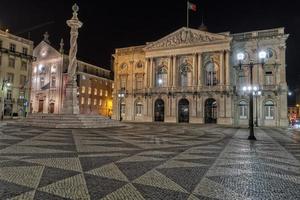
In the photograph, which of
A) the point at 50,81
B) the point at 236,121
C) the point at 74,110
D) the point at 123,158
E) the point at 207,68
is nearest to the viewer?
the point at 123,158

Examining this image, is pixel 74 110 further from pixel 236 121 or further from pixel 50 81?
pixel 50 81

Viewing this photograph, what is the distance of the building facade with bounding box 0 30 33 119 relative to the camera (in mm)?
46969

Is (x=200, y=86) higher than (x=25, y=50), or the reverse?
(x=25, y=50)

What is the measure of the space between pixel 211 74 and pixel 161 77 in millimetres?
10396

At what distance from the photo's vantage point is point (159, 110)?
50469mm

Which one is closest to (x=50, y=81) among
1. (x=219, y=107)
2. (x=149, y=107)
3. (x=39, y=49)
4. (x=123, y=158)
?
(x=39, y=49)

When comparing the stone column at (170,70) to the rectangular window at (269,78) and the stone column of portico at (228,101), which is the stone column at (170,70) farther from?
the rectangular window at (269,78)

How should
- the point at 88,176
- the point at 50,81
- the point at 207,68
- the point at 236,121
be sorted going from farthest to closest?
1. the point at 50,81
2. the point at 207,68
3. the point at 236,121
4. the point at 88,176

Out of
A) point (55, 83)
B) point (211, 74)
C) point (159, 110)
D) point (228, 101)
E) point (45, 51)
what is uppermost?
point (45, 51)

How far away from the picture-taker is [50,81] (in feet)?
203

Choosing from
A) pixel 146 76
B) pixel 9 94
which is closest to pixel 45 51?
pixel 9 94

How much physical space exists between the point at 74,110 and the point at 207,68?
2876 centimetres

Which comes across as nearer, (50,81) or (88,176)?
(88,176)

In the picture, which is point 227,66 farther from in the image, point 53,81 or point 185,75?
point 53,81
